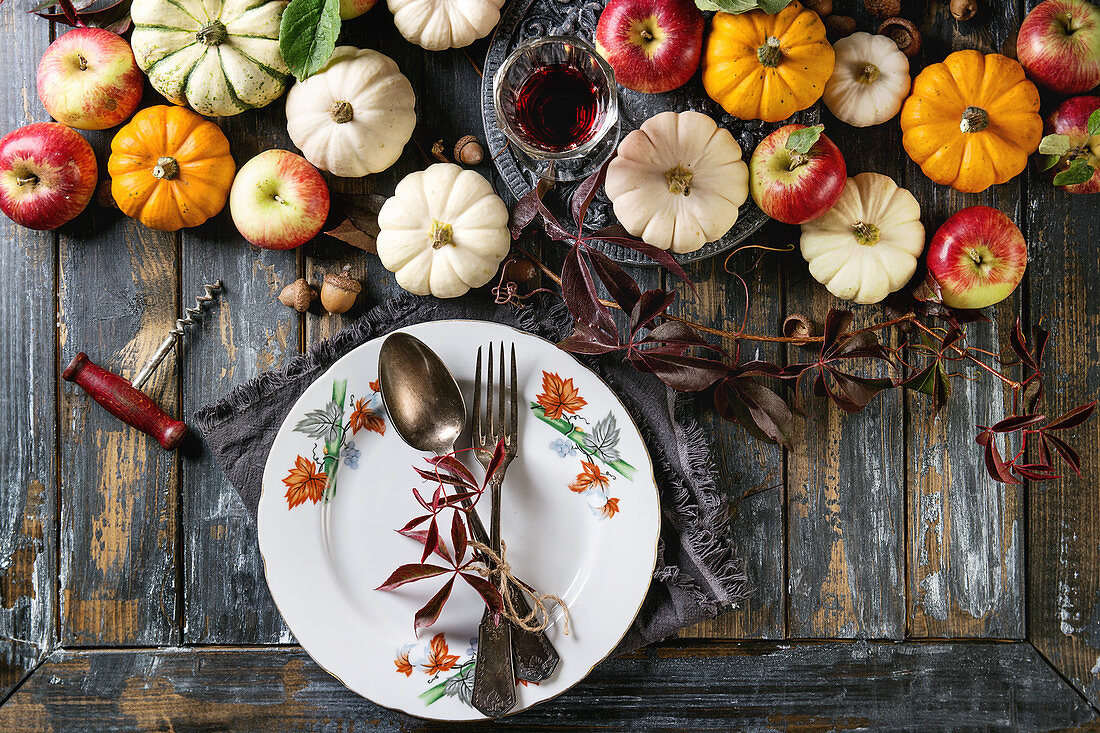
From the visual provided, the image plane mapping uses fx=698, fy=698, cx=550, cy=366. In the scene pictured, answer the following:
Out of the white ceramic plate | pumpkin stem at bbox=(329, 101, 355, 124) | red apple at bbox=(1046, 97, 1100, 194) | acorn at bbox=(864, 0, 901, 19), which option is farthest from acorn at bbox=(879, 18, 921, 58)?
pumpkin stem at bbox=(329, 101, 355, 124)

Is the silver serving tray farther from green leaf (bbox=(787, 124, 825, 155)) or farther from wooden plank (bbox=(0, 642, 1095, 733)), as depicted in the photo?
wooden plank (bbox=(0, 642, 1095, 733))

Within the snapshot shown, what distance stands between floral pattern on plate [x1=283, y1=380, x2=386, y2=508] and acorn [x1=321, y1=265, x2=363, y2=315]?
13 centimetres

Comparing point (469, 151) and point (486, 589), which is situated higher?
point (469, 151)

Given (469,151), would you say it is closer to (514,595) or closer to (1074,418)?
(514,595)

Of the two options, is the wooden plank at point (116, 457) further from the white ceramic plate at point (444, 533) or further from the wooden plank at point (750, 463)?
the wooden plank at point (750, 463)

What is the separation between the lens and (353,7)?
1.04m

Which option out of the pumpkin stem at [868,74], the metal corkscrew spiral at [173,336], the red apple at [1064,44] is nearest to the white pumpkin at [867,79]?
the pumpkin stem at [868,74]

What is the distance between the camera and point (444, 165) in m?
1.05

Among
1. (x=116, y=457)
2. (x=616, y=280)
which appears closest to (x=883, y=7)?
(x=616, y=280)

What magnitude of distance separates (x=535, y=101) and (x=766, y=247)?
1.38 feet

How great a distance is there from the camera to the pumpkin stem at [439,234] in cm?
100

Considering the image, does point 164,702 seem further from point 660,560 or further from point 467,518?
point 660,560

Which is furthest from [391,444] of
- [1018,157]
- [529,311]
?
[1018,157]

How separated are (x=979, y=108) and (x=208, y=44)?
113 centimetres
